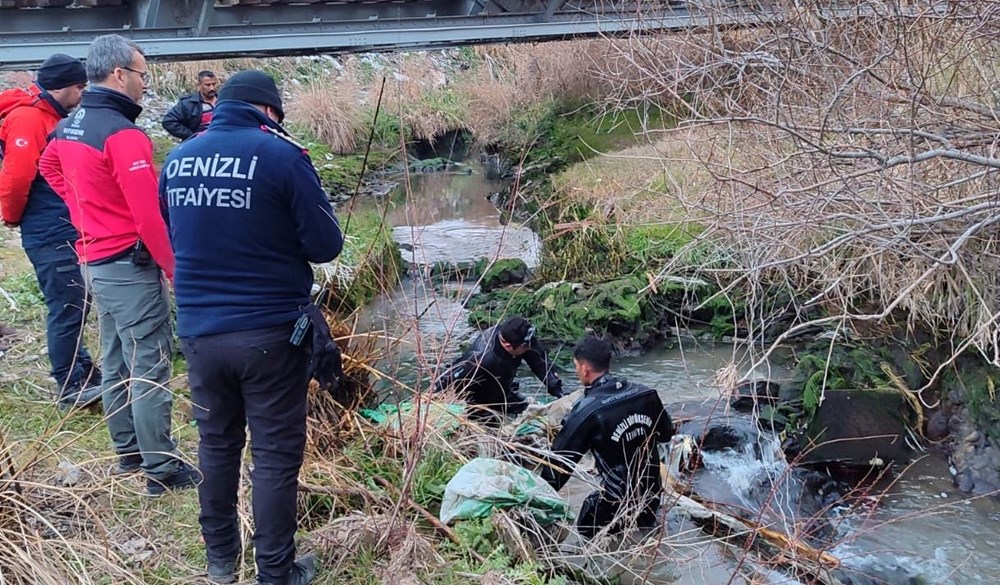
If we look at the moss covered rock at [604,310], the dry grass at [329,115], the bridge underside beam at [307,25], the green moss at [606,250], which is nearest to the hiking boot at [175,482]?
the bridge underside beam at [307,25]

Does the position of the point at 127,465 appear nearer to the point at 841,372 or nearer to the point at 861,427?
the point at 861,427

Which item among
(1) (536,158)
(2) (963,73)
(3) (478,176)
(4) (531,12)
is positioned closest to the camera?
(2) (963,73)

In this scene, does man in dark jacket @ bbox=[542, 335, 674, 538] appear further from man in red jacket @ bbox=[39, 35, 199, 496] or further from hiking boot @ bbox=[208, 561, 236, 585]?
man in red jacket @ bbox=[39, 35, 199, 496]

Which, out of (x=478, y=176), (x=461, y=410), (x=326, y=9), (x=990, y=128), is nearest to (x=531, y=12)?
(x=326, y=9)

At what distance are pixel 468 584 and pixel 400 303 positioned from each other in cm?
467

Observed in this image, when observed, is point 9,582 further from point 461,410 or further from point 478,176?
point 478,176

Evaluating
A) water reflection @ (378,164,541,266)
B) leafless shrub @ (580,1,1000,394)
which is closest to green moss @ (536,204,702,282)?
water reflection @ (378,164,541,266)

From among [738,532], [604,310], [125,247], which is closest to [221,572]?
[125,247]

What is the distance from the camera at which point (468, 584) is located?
3332mm

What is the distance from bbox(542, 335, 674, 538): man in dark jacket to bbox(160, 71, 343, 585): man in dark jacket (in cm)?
176

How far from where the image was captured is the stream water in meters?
4.36

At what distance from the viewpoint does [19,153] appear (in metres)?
4.34

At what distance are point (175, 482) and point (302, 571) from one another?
100 cm

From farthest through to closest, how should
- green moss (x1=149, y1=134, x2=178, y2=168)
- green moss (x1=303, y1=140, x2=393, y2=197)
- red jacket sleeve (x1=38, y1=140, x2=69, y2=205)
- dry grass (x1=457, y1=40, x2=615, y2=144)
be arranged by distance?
dry grass (x1=457, y1=40, x2=615, y2=144) < green moss (x1=303, y1=140, x2=393, y2=197) < green moss (x1=149, y1=134, x2=178, y2=168) < red jacket sleeve (x1=38, y1=140, x2=69, y2=205)
